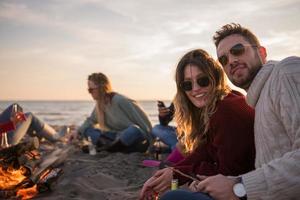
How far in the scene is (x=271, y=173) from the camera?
6.15 feet

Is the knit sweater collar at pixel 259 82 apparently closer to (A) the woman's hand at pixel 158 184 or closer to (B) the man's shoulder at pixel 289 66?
(B) the man's shoulder at pixel 289 66

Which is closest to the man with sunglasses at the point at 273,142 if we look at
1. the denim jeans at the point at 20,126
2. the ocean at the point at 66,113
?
the denim jeans at the point at 20,126

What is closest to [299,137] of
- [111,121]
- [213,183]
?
[213,183]

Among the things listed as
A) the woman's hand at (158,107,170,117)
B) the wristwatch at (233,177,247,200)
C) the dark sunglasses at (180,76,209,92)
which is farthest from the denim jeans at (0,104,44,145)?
the wristwatch at (233,177,247,200)

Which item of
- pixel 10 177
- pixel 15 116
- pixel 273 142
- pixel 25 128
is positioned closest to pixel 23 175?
pixel 10 177

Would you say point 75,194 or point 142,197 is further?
point 75,194

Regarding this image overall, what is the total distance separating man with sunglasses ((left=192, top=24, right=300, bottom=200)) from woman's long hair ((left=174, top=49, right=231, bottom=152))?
0.71m

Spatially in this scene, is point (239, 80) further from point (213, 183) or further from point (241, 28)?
point (213, 183)

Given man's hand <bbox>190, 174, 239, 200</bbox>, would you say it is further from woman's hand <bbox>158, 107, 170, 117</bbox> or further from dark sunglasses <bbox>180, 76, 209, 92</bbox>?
woman's hand <bbox>158, 107, 170, 117</bbox>

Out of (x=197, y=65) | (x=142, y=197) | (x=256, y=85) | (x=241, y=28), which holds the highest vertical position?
(x=241, y=28)

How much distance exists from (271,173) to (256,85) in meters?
0.59

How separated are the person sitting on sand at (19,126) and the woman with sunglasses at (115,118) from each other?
1591 mm

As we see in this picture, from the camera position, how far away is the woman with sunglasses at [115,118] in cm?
752

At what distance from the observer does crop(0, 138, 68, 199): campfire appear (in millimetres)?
4099
